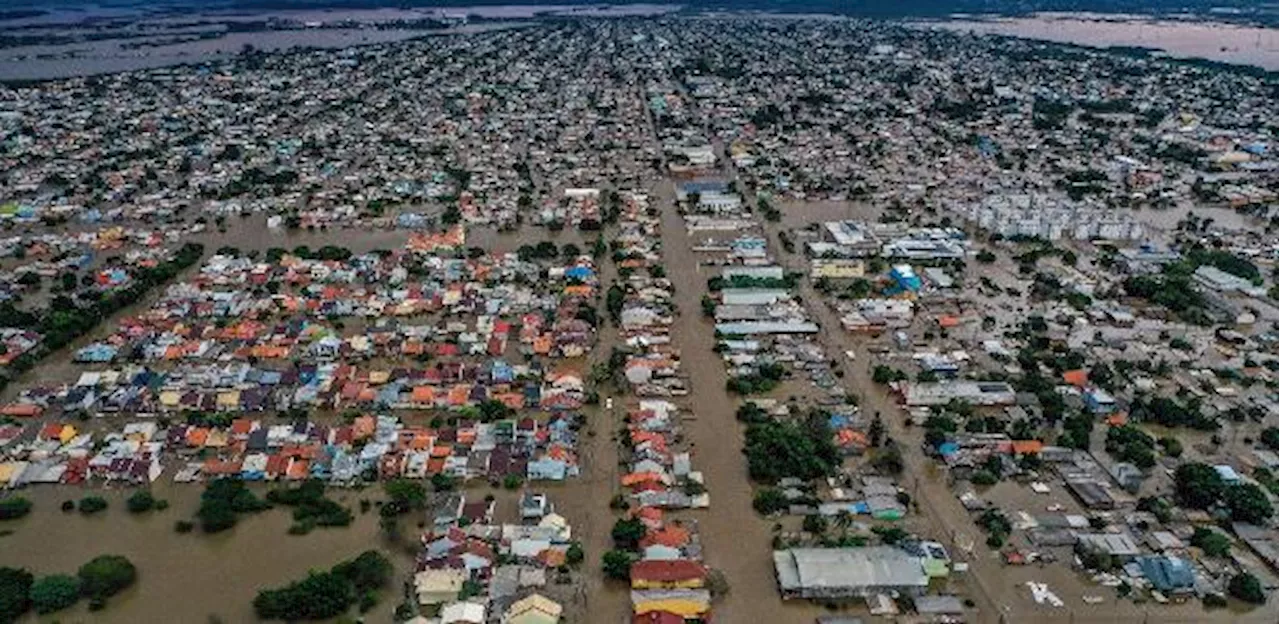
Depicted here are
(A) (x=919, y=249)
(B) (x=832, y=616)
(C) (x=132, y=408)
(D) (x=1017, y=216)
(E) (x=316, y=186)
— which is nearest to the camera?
(B) (x=832, y=616)

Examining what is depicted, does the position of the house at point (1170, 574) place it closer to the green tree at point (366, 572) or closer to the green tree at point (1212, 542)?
the green tree at point (1212, 542)

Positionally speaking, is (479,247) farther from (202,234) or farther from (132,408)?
(132,408)

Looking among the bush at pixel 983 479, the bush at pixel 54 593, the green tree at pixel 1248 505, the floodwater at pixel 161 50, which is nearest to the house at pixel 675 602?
the bush at pixel 983 479

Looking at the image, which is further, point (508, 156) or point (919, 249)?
point (508, 156)

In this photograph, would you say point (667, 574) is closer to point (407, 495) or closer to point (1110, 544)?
point (407, 495)

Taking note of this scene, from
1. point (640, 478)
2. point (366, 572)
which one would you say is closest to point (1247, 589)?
point (640, 478)

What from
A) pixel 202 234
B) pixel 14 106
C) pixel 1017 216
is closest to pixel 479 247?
pixel 202 234

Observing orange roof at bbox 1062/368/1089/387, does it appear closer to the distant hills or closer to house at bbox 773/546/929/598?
house at bbox 773/546/929/598
